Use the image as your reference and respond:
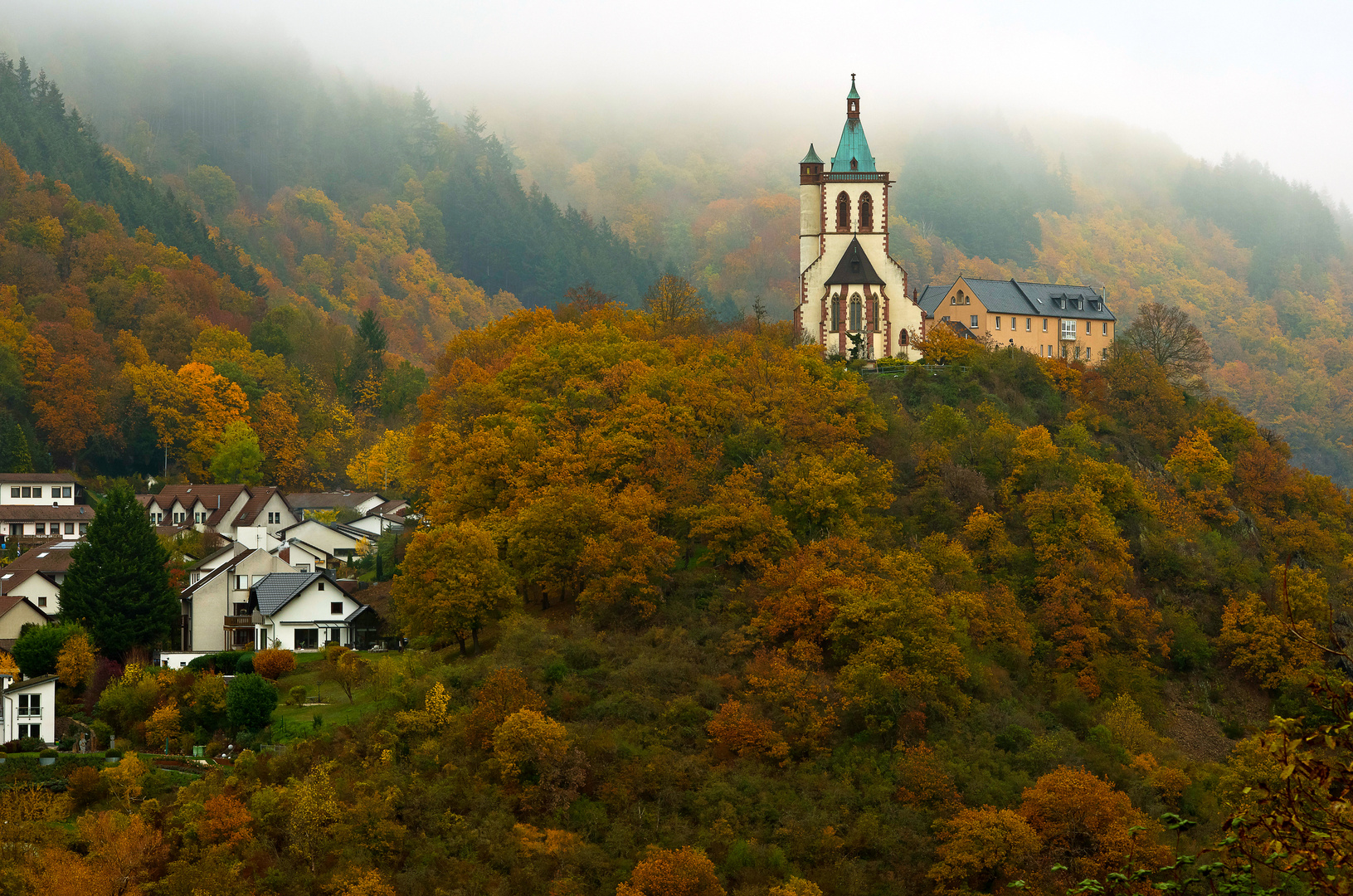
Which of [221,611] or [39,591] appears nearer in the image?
[221,611]

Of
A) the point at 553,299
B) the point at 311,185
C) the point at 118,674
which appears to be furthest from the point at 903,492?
the point at 311,185

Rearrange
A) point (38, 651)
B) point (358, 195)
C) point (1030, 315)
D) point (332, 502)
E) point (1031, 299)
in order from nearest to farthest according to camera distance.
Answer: point (38, 651), point (1030, 315), point (1031, 299), point (332, 502), point (358, 195)

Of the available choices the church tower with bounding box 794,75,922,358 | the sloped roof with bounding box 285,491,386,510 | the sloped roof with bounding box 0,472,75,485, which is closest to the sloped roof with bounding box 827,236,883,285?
the church tower with bounding box 794,75,922,358

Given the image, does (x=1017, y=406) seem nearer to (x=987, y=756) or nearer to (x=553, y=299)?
(x=987, y=756)

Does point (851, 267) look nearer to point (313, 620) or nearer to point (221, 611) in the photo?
point (313, 620)

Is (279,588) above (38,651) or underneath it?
above

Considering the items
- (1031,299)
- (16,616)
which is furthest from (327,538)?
(1031,299)
